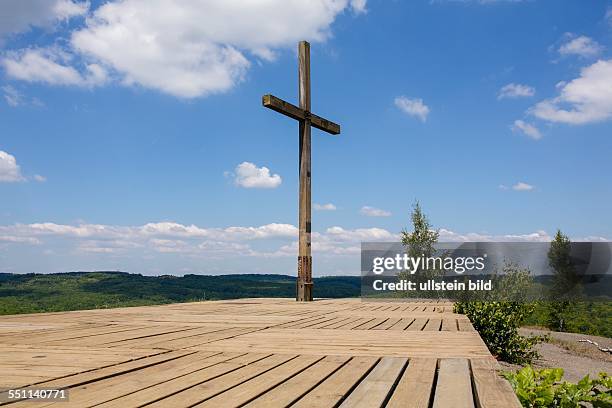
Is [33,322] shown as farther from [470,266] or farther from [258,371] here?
[470,266]

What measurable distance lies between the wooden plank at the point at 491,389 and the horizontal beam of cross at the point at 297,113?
24.7ft

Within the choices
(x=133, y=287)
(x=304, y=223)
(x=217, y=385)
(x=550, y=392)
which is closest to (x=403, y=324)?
(x=550, y=392)

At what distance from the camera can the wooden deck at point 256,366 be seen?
2256 millimetres

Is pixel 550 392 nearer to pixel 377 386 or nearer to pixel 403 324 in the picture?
pixel 377 386

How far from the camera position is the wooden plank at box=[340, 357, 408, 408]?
2.17 meters

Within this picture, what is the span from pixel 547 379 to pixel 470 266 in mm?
22881

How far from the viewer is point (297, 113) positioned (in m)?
10.7

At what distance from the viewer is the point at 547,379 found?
137 inches

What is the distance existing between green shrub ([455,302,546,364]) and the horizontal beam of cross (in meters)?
4.58

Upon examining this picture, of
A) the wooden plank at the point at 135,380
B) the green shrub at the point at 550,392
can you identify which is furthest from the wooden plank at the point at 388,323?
the wooden plank at the point at 135,380

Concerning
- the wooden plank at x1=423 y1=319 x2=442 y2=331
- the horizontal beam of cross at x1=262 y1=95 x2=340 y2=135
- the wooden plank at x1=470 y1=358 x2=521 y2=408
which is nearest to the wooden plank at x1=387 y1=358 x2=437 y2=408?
the wooden plank at x1=470 y1=358 x2=521 y2=408

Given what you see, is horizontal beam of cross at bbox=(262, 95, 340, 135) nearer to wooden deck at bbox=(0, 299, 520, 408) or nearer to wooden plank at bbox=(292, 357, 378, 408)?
wooden deck at bbox=(0, 299, 520, 408)

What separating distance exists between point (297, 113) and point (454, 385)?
863cm

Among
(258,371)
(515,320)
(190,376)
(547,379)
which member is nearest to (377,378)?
(258,371)
